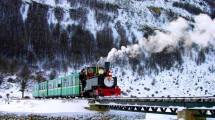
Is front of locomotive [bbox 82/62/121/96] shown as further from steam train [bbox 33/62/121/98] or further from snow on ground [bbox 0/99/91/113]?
snow on ground [bbox 0/99/91/113]

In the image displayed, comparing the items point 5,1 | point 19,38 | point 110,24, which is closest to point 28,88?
point 19,38

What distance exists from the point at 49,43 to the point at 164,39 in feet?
282

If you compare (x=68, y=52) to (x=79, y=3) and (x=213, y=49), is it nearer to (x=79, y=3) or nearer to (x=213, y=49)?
(x=79, y=3)

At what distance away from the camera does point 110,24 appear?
190125 millimetres

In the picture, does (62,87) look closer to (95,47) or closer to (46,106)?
(46,106)

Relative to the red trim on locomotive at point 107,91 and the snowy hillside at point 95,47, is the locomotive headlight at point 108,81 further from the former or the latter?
the snowy hillside at point 95,47

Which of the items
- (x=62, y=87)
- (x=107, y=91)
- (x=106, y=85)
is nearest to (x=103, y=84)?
(x=106, y=85)

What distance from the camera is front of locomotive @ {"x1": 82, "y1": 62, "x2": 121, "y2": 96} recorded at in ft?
220

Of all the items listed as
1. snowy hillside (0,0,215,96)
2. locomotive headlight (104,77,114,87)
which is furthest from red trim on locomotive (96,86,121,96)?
snowy hillside (0,0,215,96)

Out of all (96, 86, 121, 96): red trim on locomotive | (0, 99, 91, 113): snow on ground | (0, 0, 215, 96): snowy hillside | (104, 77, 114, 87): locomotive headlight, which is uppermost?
(0, 0, 215, 96): snowy hillside

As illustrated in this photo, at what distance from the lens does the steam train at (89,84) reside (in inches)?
2657

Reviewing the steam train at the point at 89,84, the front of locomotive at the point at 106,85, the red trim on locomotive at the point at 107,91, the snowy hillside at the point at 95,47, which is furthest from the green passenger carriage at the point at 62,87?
the snowy hillside at the point at 95,47

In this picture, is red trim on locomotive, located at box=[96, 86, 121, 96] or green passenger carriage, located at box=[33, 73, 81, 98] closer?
red trim on locomotive, located at box=[96, 86, 121, 96]

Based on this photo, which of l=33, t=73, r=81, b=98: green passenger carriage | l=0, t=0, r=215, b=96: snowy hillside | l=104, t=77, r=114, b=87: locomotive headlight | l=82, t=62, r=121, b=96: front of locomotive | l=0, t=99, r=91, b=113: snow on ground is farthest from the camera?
l=0, t=0, r=215, b=96: snowy hillside
